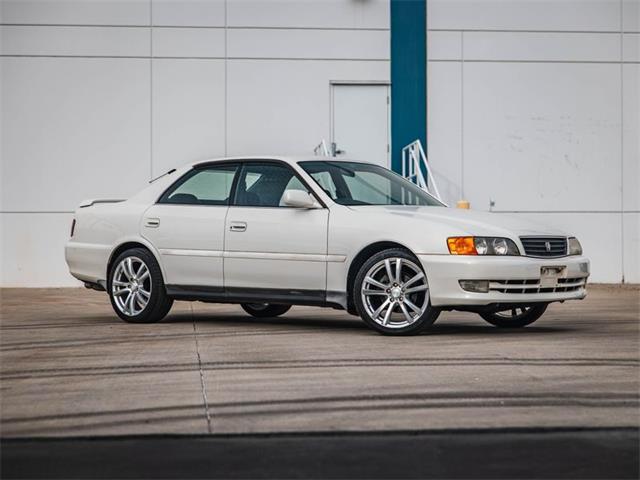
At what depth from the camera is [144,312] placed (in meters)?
11.3

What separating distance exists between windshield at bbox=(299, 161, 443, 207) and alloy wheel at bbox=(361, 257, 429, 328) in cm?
84

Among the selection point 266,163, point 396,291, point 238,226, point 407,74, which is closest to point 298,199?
point 238,226

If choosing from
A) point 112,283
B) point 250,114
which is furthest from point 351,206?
point 250,114

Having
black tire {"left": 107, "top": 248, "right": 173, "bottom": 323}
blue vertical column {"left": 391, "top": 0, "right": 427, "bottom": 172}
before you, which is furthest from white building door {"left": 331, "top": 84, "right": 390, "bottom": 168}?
black tire {"left": 107, "top": 248, "right": 173, "bottom": 323}

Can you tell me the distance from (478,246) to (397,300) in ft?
2.47

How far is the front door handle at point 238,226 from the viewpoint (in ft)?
35.1

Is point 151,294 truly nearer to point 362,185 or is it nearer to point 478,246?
point 362,185

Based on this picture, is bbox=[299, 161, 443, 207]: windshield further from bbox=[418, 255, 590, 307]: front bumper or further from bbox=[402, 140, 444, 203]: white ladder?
bbox=[402, 140, 444, 203]: white ladder

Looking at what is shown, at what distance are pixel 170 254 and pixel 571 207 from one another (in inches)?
404

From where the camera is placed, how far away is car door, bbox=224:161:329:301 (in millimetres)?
10297

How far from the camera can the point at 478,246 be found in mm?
9617

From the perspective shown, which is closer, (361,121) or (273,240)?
(273,240)

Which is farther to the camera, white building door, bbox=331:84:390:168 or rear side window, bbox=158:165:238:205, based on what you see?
white building door, bbox=331:84:390:168

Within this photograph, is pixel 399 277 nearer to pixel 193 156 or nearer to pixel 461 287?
pixel 461 287
